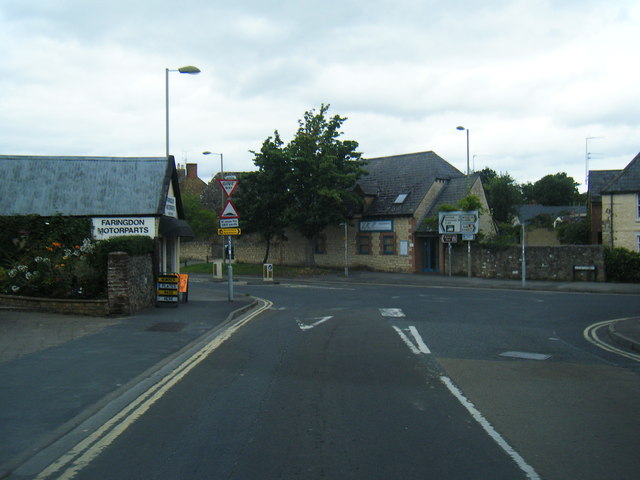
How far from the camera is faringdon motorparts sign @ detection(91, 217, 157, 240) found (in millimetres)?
20734

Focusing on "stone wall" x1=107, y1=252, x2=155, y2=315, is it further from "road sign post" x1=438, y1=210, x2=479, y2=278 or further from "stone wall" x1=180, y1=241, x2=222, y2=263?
"stone wall" x1=180, y1=241, x2=222, y2=263

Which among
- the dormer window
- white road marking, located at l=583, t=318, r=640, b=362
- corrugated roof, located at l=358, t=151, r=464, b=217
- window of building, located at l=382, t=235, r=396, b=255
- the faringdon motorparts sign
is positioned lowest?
white road marking, located at l=583, t=318, r=640, b=362

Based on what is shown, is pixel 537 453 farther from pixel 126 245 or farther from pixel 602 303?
pixel 602 303

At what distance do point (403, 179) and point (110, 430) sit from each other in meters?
38.1

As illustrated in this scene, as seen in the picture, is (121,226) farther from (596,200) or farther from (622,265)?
(596,200)

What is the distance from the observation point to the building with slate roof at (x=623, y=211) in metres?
35.0

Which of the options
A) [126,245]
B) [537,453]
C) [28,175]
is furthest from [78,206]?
[537,453]

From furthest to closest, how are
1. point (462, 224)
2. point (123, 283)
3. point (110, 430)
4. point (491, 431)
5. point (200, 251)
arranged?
1. point (200, 251)
2. point (462, 224)
3. point (123, 283)
4. point (110, 430)
5. point (491, 431)

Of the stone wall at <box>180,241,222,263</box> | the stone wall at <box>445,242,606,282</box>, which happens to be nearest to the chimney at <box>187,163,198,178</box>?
the stone wall at <box>180,241,222,263</box>

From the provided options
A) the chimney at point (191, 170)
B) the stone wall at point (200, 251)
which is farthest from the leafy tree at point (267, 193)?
the chimney at point (191, 170)

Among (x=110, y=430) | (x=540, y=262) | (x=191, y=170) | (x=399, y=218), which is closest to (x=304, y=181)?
(x=399, y=218)

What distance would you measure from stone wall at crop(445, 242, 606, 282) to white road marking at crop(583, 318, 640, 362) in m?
16.6

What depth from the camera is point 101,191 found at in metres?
21.5

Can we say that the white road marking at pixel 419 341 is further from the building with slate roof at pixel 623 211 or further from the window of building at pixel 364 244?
the window of building at pixel 364 244
